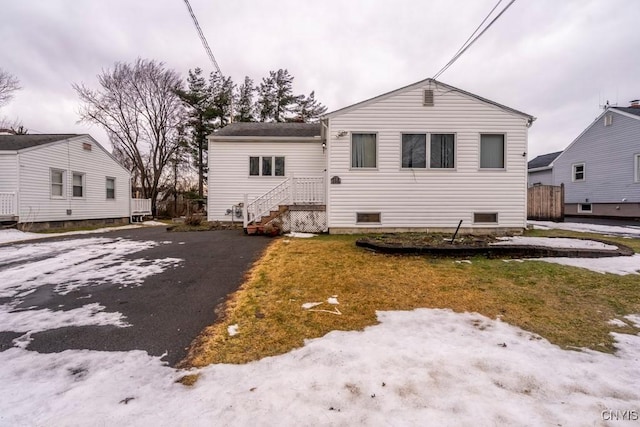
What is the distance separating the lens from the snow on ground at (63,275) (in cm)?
314

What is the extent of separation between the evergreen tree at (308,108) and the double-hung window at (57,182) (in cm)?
1744

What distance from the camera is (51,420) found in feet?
5.50

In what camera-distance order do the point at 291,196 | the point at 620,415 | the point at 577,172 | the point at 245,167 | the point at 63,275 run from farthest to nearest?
the point at 577,172 < the point at 245,167 < the point at 291,196 < the point at 63,275 < the point at 620,415

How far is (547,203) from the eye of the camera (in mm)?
14477

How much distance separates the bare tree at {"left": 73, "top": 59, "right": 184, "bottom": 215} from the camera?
2027 cm

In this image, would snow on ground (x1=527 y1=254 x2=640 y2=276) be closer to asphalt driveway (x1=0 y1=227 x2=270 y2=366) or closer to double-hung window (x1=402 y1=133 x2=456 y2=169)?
double-hung window (x1=402 y1=133 x2=456 y2=169)

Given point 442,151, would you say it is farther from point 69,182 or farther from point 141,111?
point 141,111

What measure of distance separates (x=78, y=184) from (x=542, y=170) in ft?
96.1

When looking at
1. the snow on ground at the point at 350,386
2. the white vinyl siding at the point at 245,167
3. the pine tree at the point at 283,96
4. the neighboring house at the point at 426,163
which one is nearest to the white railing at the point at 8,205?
the white vinyl siding at the point at 245,167

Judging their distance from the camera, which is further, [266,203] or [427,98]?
[266,203]

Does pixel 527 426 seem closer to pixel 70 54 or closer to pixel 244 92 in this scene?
pixel 70 54

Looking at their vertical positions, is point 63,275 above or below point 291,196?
below

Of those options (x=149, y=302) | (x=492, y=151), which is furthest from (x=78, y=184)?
(x=492, y=151)

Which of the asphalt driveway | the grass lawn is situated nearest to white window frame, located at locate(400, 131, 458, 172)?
the grass lawn
